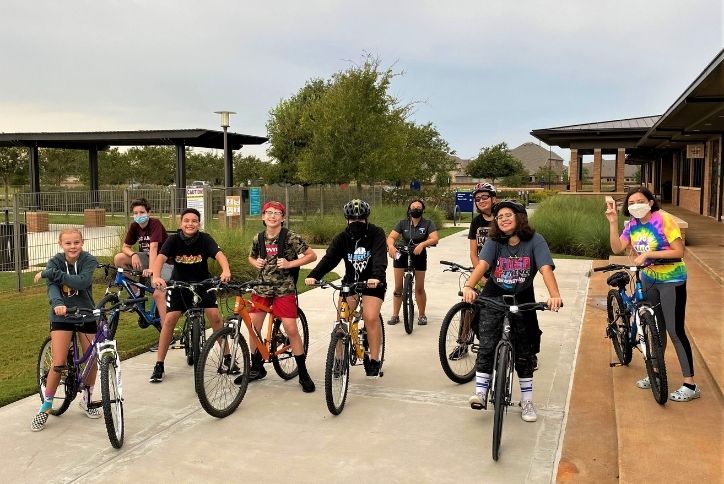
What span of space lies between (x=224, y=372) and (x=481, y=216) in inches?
136

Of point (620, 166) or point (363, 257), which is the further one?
point (620, 166)

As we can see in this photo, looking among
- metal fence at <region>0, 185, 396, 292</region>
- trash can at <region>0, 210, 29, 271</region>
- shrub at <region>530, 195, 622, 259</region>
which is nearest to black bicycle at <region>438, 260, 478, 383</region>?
metal fence at <region>0, 185, 396, 292</region>

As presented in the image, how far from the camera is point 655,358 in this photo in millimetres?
5031

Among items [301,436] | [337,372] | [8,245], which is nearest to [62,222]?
[8,245]

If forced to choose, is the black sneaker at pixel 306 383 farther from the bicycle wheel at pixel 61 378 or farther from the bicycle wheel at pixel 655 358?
the bicycle wheel at pixel 655 358

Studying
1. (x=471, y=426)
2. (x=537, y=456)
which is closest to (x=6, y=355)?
(x=471, y=426)

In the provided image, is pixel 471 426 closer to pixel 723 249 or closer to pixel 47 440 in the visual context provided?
pixel 47 440

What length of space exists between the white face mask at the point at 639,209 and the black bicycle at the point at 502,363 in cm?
136

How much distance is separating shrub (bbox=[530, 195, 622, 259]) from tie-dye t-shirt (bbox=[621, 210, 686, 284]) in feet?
38.7

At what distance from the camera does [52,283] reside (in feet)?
16.1

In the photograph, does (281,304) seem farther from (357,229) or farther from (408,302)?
(408,302)

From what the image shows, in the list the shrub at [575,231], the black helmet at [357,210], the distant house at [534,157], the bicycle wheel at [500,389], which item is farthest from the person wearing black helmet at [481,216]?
the distant house at [534,157]

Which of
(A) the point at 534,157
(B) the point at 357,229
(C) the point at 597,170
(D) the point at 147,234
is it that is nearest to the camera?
(B) the point at 357,229

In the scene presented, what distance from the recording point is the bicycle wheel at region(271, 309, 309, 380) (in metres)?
5.89
